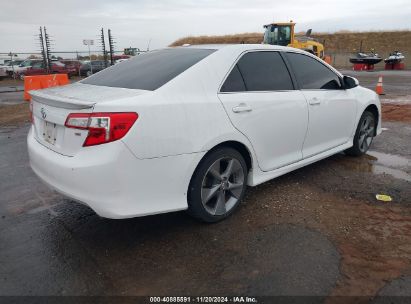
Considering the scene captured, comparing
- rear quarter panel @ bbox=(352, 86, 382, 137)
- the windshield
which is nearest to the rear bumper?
rear quarter panel @ bbox=(352, 86, 382, 137)

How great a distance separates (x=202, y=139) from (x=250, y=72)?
1.06 metres

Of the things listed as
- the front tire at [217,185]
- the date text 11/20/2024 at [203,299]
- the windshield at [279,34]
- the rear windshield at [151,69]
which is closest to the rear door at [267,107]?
the front tire at [217,185]

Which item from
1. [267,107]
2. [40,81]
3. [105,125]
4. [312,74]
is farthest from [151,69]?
[40,81]

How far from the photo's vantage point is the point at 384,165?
523cm

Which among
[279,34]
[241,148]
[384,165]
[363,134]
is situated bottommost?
[384,165]

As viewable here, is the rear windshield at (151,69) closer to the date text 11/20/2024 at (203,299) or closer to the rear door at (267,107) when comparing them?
the rear door at (267,107)

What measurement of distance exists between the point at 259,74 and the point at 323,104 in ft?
3.59

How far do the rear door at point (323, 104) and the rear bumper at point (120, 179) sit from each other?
186 centimetres

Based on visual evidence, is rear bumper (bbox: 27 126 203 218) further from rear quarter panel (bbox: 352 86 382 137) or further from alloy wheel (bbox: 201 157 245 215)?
rear quarter panel (bbox: 352 86 382 137)

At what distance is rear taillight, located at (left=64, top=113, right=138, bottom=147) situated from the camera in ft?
8.75

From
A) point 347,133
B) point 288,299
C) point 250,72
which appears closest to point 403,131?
point 347,133

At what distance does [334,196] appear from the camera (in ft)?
13.6

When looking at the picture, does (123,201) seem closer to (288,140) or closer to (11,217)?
(11,217)

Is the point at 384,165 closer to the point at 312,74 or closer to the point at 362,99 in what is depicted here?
the point at 362,99
